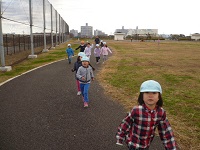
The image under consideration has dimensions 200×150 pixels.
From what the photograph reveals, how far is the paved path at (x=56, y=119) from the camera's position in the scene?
4.04 m

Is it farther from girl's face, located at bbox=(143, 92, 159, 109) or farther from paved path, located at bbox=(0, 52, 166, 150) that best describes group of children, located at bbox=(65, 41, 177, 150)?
paved path, located at bbox=(0, 52, 166, 150)

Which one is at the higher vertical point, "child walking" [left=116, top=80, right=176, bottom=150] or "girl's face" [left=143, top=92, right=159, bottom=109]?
"girl's face" [left=143, top=92, right=159, bottom=109]

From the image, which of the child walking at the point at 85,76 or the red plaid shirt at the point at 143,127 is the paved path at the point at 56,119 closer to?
the child walking at the point at 85,76

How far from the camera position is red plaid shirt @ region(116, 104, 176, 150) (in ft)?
8.61

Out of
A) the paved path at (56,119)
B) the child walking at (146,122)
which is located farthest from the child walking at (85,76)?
the child walking at (146,122)

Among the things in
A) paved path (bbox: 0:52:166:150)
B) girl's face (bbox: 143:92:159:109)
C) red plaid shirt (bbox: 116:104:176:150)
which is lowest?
paved path (bbox: 0:52:166:150)

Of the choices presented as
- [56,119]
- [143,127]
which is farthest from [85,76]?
[143,127]

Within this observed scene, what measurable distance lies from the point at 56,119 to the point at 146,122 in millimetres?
3054

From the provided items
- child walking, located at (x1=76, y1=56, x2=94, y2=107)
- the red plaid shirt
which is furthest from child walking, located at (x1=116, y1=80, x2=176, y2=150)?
child walking, located at (x1=76, y1=56, x2=94, y2=107)

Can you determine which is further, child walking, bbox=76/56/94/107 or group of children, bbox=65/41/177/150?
child walking, bbox=76/56/94/107

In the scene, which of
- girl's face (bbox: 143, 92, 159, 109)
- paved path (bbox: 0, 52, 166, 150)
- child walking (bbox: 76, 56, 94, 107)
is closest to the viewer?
girl's face (bbox: 143, 92, 159, 109)

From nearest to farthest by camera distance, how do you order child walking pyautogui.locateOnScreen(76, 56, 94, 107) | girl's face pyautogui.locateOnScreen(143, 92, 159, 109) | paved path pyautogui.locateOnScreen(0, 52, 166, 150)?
girl's face pyautogui.locateOnScreen(143, 92, 159, 109)
paved path pyautogui.locateOnScreen(0, 52, 166, 150)
child walking pyautogui.locateOnScreen(76, 56, 94, 107)

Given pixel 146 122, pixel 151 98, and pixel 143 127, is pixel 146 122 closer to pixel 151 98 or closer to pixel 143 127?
pixel 143 127

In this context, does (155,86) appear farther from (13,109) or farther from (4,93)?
(4,93)
